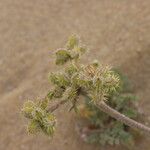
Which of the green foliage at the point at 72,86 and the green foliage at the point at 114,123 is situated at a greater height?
the green foliage at the point at 72,86

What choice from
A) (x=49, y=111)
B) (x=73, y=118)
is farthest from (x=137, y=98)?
(x=49, y=111)

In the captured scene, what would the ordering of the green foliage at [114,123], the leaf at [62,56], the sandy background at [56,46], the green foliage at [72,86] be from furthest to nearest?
the sandy background at [56,46]
the green foliage at [114,123]
the leaf at [62,56]
the green foliage at [72,86]

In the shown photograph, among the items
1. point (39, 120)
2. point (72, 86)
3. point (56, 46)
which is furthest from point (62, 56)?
point (56, 46)

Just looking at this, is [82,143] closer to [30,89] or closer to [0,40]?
[30,89]

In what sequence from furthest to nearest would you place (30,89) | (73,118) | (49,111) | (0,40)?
(0,40) < (30,89) < (73,118) < (49,111)

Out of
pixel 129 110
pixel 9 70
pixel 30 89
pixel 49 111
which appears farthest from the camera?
pixel 9 70

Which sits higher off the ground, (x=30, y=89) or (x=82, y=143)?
(x=30, y=89)

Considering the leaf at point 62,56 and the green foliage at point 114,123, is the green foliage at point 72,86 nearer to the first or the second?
the leaf at point 62,56

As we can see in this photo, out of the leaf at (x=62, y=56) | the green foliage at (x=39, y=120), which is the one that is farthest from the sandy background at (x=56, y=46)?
the green foliage at (x=39, y=120)

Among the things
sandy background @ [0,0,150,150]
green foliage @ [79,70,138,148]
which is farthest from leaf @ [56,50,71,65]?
sandy background @ [0,0,150,150]
